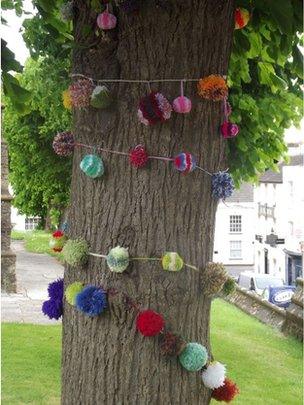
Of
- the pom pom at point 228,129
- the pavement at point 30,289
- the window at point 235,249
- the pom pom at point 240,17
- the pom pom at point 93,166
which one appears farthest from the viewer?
the window at point 235,249

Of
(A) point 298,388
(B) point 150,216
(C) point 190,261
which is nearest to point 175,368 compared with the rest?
(C) point 190,261

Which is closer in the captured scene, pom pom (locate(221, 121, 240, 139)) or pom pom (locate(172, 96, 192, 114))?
pom pom (locate(172, 96, 192, 114))

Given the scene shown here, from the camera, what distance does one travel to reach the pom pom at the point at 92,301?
95.3 inches

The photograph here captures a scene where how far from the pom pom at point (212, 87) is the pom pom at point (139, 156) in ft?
1.01

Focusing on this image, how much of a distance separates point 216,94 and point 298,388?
193 inches

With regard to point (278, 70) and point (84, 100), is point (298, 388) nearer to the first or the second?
point (278, 70)

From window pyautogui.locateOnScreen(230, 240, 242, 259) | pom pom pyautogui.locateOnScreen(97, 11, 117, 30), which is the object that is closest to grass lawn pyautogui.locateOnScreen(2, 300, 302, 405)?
pom pom pyautogui.locateOnScreen(97, 11, 117, 30)

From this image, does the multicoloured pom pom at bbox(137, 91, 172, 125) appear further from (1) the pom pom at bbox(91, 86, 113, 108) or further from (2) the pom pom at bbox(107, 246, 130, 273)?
(2) the pom pom at bbox(107, 246, 130, 273)

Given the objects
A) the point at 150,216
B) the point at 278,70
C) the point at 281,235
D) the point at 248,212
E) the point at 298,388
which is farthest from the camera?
the point at 281,235

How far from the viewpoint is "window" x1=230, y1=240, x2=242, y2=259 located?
24.9 metres

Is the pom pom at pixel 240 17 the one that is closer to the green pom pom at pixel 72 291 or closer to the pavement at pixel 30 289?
the green pom pom at pixel 72 291

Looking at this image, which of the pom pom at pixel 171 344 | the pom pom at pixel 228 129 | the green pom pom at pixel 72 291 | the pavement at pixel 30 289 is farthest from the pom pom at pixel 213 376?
the pavement at pixel 30 289

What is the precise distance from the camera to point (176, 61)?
248 cm

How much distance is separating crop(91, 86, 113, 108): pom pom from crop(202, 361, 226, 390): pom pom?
1.08 m
